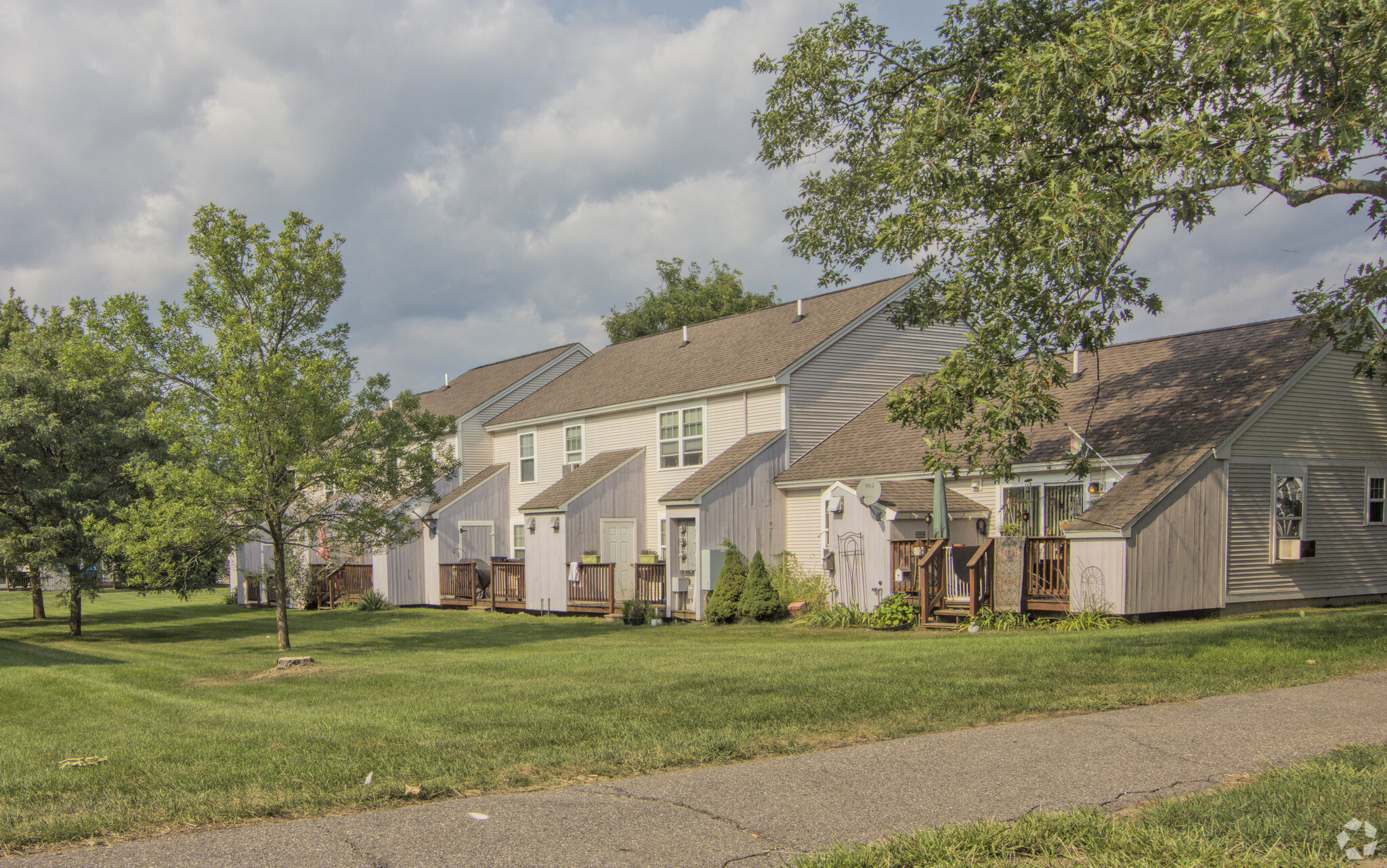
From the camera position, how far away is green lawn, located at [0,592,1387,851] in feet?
21.5

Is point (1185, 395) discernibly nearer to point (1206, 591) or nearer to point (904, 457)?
point (1206, 591)

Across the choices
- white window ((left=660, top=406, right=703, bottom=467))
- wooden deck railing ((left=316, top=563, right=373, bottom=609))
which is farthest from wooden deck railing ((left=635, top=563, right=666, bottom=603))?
wooden deck railing ((left=316, top=563, right=373, bottom=609))

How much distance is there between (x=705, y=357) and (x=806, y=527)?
6.53 metres

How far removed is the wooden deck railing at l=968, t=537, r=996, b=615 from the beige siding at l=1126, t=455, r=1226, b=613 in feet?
8.33

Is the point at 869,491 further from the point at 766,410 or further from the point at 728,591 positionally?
the point at 766,410

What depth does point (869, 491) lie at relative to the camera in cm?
1980

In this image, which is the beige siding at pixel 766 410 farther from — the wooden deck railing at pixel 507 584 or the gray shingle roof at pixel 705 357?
the wooden deck railing at pixel 507 584

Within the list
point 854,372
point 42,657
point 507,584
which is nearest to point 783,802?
point 42,657

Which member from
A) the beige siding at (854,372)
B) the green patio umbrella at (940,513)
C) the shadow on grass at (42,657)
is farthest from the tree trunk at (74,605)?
the green patio umbrella at (940,513)

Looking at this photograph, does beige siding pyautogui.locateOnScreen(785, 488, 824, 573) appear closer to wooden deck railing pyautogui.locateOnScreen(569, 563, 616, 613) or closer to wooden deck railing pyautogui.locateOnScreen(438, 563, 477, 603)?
wooden deck railing pyautogui.locateOnScreen(569, 563, 616, 613)

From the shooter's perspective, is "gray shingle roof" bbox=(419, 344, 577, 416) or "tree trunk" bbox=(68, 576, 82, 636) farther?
"gray shingle roof" bbox=(419, 344, 577, 416)

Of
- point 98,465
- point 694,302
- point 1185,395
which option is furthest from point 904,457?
point 694,302

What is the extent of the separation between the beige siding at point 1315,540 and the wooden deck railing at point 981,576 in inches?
155

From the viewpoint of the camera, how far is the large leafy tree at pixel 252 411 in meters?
15.9
